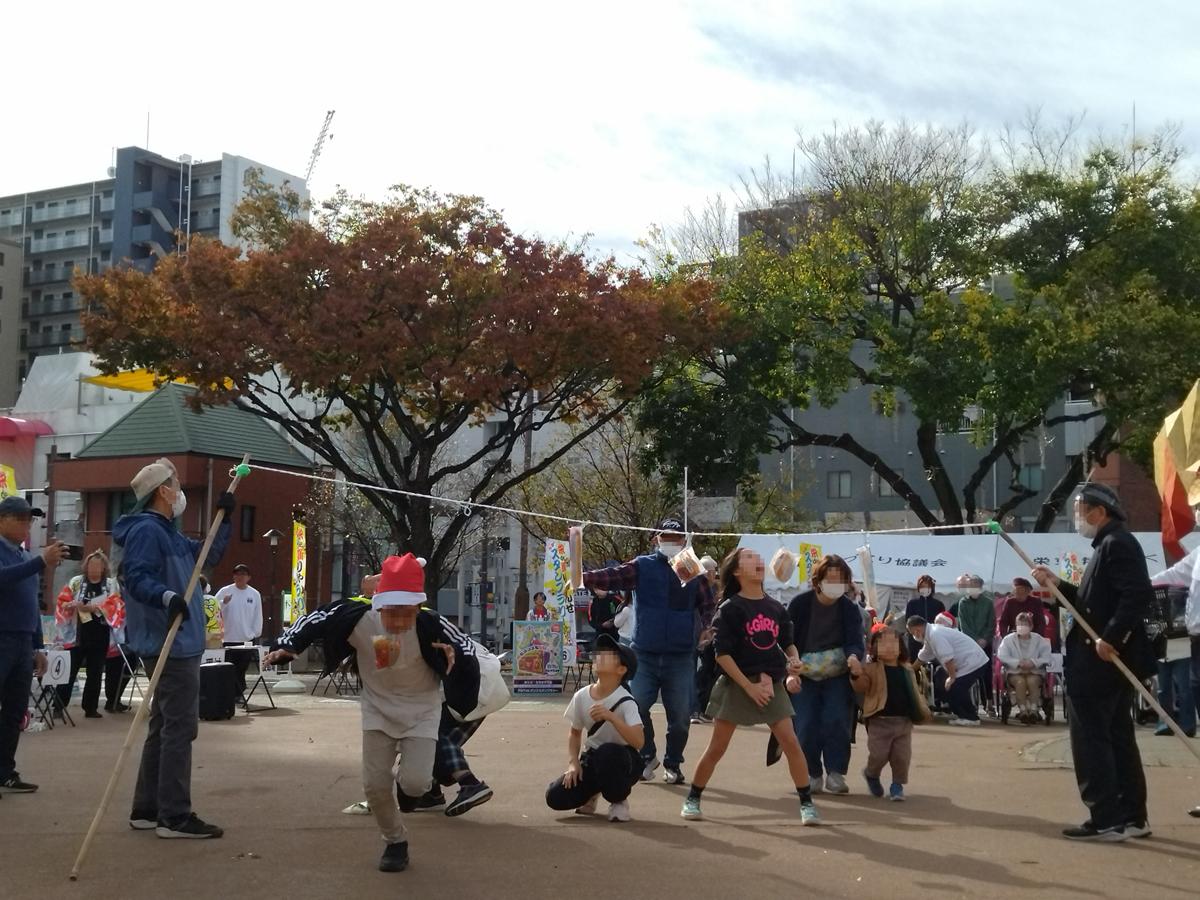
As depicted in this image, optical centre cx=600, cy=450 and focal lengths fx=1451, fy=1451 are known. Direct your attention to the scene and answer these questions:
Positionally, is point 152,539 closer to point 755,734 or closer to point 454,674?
point 454,674

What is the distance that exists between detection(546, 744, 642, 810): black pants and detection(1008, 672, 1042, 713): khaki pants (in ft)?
33.5

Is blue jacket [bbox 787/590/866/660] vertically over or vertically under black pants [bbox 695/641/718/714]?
over

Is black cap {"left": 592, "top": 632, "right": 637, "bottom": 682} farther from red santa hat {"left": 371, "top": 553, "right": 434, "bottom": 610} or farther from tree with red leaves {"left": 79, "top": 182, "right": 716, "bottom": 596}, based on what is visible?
tree with red leaves {"left": 79, "top": 182, "right": 716, "bottom": 596}

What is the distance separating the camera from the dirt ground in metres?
6.50

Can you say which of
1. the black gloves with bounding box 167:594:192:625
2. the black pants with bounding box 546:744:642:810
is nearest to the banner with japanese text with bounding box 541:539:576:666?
the black pants with bounding box 546:744:642:810

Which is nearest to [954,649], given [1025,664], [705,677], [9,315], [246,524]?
[1025,664]

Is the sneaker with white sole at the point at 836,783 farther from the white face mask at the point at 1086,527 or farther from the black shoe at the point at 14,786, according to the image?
the black shoe at the point at 14,786

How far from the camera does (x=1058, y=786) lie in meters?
10.4

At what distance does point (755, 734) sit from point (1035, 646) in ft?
14.9

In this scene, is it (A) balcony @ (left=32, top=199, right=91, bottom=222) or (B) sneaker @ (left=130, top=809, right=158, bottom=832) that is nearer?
(B) sneaker @ (left=130, top=809, right=158, bottom=832)

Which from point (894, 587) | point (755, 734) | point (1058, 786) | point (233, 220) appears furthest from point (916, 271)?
point (1058, 786)

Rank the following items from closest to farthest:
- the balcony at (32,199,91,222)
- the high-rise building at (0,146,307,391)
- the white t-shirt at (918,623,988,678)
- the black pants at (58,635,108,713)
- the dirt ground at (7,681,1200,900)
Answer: the dirt ground at (7,681,1200,900) → the black pants at (58,635,108,713) → the white t-shirt at (918,623,988,678) → the high-rise building at (0,146,307,391) → the balcony at (32,199,91,222)

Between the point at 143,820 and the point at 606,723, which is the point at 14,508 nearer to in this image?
the point at 143,820

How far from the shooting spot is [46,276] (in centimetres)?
9619
